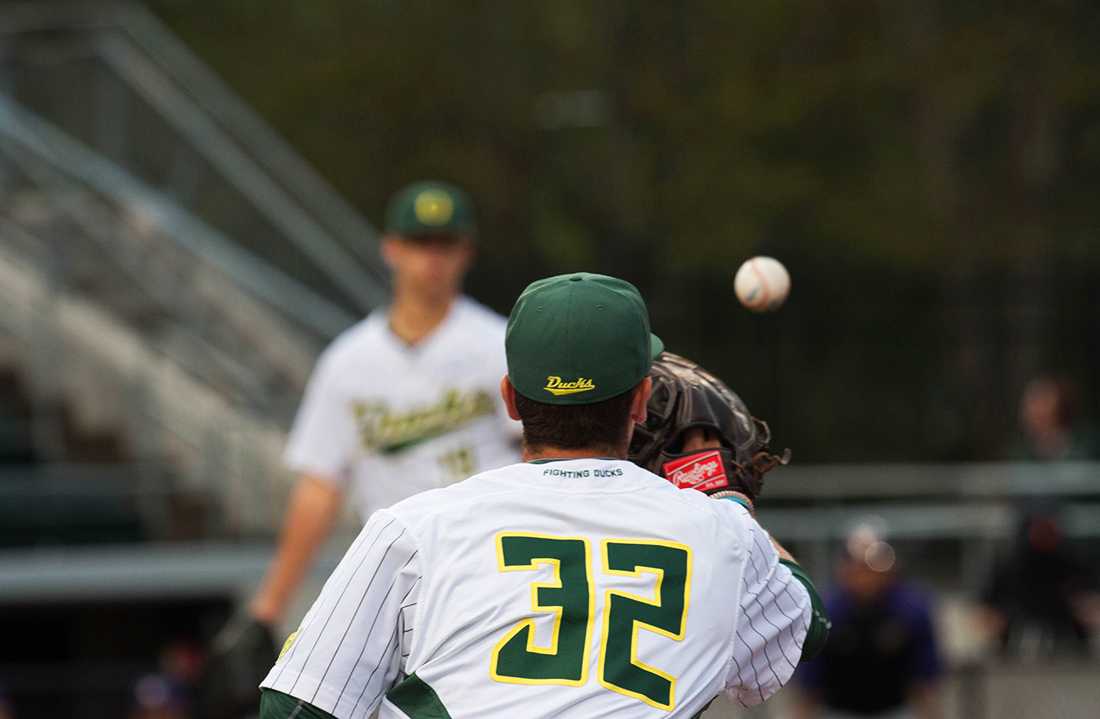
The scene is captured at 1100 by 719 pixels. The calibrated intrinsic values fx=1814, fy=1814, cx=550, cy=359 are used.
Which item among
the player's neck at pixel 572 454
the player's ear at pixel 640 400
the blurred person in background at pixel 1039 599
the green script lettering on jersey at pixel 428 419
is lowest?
the blurred person in background at pixel 1039 599

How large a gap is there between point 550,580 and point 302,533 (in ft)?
12.0

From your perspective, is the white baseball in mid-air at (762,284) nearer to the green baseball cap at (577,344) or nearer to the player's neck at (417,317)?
the green baseball cap at (577,344)

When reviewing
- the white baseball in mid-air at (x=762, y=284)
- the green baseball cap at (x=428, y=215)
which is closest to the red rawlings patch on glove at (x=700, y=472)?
the white baseball in mid-air at (x=762, y=284)

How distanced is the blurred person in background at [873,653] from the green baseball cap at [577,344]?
6.95 meters

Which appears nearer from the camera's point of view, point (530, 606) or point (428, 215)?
point (530, 606)

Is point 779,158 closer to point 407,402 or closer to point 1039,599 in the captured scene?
point 1039,599

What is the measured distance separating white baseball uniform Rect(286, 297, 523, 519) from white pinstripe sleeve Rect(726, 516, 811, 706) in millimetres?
2808

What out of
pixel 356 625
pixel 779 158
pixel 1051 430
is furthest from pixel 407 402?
pixel 779 158

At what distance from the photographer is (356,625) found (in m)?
3.22

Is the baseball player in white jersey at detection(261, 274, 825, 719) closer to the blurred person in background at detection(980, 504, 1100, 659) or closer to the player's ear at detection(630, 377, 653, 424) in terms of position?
the player's ear at detection(630, 377, 653, 424)

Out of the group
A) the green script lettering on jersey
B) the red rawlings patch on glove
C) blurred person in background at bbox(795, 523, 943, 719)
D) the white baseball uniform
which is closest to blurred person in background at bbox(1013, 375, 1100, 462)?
blurred person in background at bbox(795, 523, 943, 719)

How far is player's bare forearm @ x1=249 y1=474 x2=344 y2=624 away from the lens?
6.63 m

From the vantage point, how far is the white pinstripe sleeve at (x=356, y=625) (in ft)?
10.5

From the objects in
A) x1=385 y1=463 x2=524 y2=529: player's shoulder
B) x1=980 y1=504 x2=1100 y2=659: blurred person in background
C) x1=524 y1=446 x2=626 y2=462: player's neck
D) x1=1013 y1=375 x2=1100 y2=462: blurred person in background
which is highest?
x1=524 y1=446 x2=626 y2=462: player's neck
